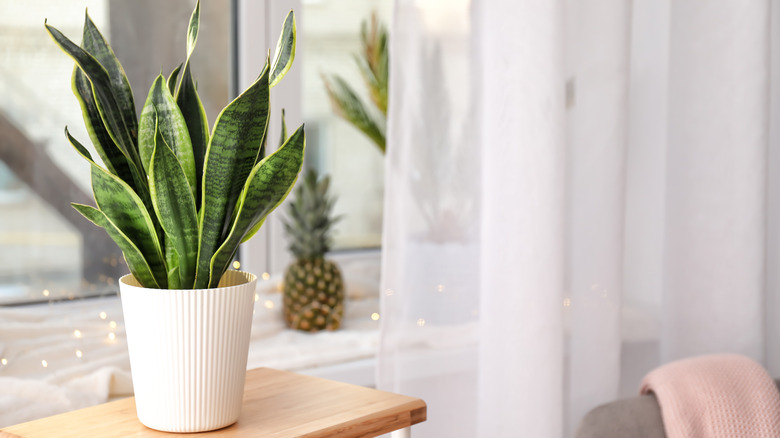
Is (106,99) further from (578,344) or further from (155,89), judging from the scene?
(578,344)

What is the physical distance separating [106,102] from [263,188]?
17 centimetres

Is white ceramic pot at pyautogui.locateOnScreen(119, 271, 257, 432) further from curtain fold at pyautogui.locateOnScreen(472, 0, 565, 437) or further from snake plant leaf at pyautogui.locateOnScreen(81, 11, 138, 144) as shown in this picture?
curtain fold at pyautogui.locateOnScreen(472, 0, 565, 437)

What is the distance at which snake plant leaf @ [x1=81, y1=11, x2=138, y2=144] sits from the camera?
682mm

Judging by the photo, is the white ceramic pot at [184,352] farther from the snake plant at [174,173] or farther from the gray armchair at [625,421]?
the gray armchair at [625,421]

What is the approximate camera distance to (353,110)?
1769 millimetres

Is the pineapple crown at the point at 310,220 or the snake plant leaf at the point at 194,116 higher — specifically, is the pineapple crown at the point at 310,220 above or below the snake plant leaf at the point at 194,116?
below

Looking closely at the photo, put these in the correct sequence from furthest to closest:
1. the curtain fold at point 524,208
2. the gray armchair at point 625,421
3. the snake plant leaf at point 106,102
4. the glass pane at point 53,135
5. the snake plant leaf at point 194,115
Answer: the glass pane at point 53,135, the curtain fold at point 524,208, the gray armchair at point 625,421, the snake plant leaf at point 194,115, the snake plant leaf at point 106,102

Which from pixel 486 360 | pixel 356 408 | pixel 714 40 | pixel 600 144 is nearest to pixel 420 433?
pixel 486 360

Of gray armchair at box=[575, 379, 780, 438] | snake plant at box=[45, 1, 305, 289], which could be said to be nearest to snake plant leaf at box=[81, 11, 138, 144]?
snake plant at box=[45, 1, 305, 289]

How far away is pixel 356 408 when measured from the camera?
0.73m

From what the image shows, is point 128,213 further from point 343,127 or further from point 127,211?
point 343,127

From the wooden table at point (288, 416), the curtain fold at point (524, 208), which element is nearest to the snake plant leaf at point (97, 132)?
the wooden table at point (288, 416)

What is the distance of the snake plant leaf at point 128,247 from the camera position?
0.65 metres

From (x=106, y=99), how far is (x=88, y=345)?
0.70 meters
